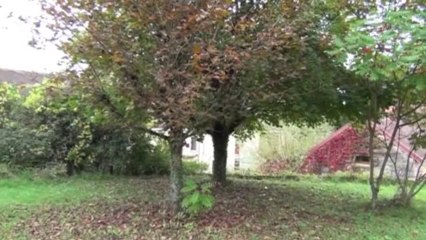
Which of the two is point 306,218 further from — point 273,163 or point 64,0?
point 273,163

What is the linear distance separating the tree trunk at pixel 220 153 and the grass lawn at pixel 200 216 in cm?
39

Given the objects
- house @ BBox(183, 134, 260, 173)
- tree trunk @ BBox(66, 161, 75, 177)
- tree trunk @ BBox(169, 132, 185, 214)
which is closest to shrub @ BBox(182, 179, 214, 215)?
tree trunk @ BBox(169, 132, 185, 214)

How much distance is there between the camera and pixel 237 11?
7.70 metres

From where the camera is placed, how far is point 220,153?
38.0 feet

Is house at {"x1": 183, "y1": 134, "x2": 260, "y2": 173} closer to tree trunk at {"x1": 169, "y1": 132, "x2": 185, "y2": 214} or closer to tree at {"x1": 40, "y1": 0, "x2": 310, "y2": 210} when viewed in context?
tree trunk at {"x1": 169, "y1": 132, "x2": 185, "y2": 214}

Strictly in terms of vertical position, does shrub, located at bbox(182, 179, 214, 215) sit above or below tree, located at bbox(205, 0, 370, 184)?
below

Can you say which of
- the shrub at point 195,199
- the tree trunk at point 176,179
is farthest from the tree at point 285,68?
the shrub at point 195,199

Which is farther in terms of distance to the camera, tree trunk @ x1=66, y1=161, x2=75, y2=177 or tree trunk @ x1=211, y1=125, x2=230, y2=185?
tree trunk @ x1=66, y1=161, x2=75, y2=177

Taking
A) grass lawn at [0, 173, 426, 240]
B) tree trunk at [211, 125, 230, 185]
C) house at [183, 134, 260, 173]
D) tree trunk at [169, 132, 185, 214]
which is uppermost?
house at [183, 134, 260, 173]

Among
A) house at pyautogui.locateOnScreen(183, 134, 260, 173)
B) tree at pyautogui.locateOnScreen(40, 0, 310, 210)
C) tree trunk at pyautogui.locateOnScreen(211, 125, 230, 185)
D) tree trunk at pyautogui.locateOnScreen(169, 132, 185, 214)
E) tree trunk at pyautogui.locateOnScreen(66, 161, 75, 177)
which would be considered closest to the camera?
tree at pyautogui.locateOnScreen(40, 0, 310, 210)

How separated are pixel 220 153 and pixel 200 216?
Result: 12.4 feet

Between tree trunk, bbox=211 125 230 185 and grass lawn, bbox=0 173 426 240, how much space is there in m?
0.39

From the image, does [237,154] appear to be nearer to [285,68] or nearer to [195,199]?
[285,68]

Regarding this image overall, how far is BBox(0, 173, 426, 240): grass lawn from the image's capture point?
23.5ft
